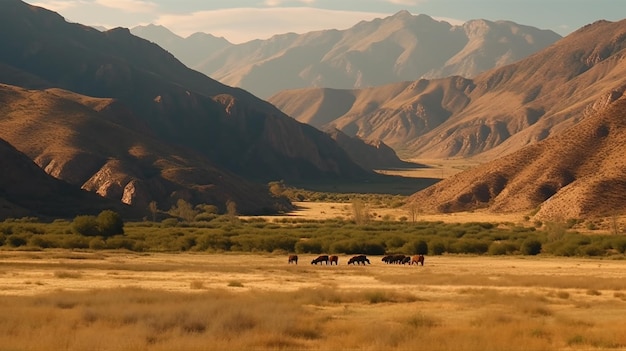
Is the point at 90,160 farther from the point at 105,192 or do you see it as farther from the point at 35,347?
the point at 35,347

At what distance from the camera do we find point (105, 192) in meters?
127

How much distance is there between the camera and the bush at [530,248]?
237 ft

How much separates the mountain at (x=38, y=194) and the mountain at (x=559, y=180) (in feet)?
163

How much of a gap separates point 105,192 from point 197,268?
77364 millimetres

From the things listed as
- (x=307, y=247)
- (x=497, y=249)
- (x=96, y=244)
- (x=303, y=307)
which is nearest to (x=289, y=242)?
(x=307, y=247)

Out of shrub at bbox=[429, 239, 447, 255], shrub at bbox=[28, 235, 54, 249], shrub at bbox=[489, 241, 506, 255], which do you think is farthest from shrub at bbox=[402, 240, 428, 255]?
shrub at bbox=[28, 235, 54, 249]

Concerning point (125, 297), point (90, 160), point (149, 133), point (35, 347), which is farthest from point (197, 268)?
point (149, 133)

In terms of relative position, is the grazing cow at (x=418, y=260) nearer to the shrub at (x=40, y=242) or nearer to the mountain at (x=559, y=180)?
the shrub at (x=40, y=242)

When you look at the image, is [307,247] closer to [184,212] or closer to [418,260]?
[418,260]

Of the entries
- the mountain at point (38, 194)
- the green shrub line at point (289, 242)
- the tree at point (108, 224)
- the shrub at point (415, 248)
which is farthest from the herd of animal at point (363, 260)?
the mountain at point (38, 194)

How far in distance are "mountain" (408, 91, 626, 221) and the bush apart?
29.9m

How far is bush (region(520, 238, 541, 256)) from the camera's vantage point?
7225 centimetres

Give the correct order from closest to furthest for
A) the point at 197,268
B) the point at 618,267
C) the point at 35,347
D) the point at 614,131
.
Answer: the point at 35,347 < the point at 197,268 < the point at 618,267 < the point at 614,131

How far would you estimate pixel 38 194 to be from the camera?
10981cm
